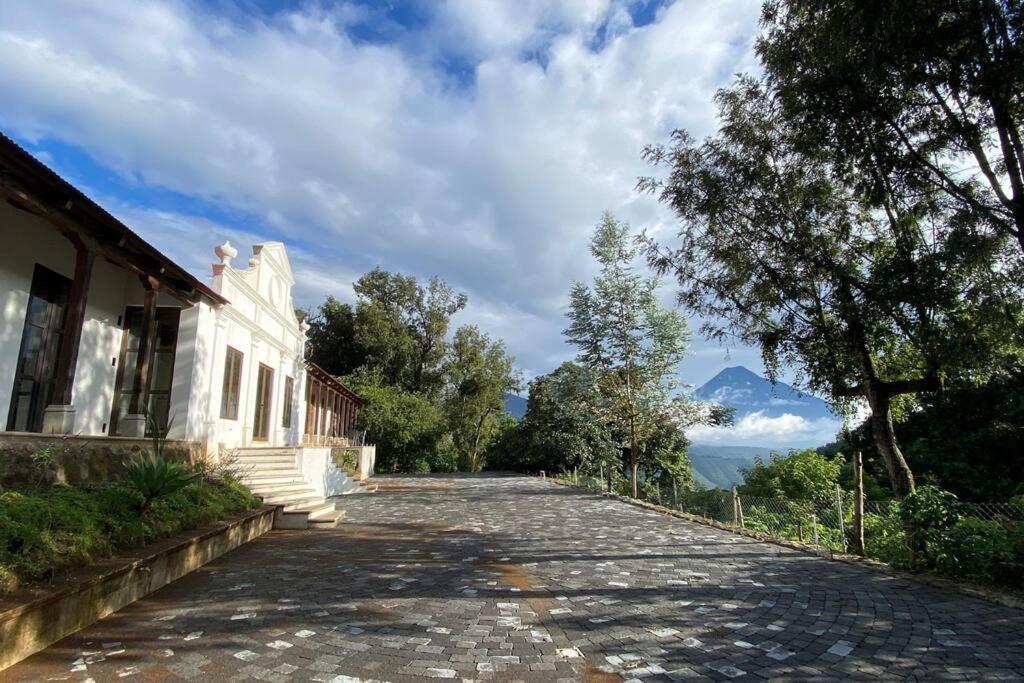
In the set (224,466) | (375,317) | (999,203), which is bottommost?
(224,466)

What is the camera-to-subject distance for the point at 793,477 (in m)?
18.0

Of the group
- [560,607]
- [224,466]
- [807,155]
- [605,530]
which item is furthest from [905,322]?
[224,466]

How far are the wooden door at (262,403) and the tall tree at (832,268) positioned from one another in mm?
10941

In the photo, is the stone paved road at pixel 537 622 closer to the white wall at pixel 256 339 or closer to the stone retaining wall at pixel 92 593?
the stone retaining wall at pixel 92 593

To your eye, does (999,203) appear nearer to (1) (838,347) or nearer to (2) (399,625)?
(1) (838,347)

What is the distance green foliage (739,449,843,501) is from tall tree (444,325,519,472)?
20.3 meters

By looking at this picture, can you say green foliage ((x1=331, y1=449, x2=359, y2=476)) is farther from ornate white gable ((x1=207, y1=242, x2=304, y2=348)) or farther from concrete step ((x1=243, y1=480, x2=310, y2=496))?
concrete step ((x1=243, y1=480, x2=310, y2=496))

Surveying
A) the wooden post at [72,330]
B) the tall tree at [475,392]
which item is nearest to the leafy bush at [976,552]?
the wooden post at [72,330]

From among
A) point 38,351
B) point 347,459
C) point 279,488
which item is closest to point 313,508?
point 279,488

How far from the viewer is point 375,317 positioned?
125ft

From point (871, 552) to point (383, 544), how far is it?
23.1ft

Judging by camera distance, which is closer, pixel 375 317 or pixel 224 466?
pixel 224 466

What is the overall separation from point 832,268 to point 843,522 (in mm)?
4036

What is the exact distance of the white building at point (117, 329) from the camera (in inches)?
301
